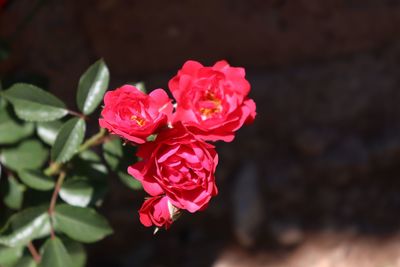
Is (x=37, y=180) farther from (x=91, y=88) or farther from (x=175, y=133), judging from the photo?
(x=175, y=133)

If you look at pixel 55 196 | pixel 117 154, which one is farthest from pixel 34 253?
pixel 117 154

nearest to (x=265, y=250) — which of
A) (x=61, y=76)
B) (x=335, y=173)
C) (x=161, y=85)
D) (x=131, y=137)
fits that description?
(x=335, y=173)

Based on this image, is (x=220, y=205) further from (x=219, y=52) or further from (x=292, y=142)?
(x=219, y=52)

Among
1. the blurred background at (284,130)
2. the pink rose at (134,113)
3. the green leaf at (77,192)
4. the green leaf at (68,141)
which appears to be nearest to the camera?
the pink rose at (134,113)

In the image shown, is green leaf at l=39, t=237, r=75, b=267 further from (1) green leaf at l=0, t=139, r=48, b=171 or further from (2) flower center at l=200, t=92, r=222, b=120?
(2) flower center at l=200, t=92, r=222, b=120

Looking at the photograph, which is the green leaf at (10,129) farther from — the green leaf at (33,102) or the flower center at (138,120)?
the flower center at (138,120)

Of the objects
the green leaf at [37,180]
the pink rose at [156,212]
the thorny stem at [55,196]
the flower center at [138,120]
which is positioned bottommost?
the thorny stem at [55,196]

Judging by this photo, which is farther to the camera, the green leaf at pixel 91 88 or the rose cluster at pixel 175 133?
the green leaf at pixel 91 88

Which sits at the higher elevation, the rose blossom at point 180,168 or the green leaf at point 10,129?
the rose blossom at point 180,168

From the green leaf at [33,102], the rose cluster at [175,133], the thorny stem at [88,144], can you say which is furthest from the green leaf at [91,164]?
the rose cluster at [175,133]
